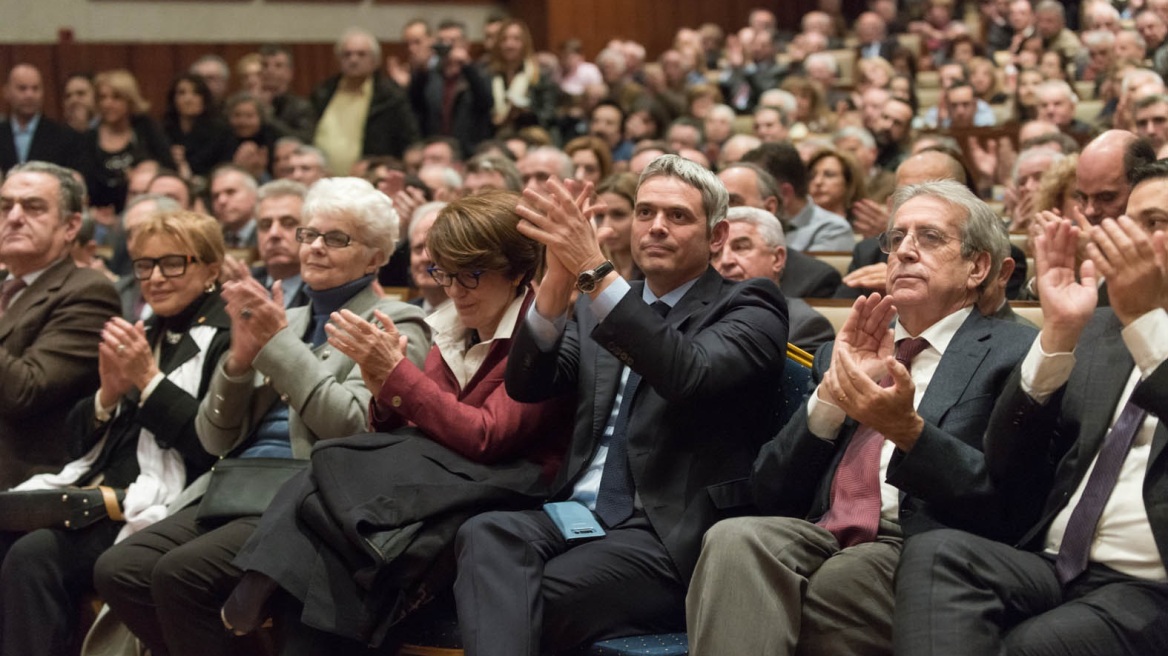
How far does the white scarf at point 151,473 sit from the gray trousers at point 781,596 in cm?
143

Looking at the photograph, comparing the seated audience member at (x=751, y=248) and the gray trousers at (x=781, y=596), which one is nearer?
the gray trousers at (x=781, y=596)

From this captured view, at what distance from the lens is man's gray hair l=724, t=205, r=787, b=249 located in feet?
11.7

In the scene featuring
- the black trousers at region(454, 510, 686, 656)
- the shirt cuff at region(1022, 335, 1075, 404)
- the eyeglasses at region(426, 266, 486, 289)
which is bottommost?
the black trousers at region(454, 510, 686, 656)

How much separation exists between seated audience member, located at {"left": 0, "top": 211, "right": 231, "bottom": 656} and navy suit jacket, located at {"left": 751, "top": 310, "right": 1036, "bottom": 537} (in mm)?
1403

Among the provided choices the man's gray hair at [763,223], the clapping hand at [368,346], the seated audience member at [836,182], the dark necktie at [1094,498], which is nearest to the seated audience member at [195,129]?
the seated audience member at [836,182]

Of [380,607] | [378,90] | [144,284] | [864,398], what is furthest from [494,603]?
[378,90]

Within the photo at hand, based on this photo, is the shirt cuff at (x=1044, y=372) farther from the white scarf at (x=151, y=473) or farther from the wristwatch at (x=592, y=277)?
the white scarf at (x=151, y=473)

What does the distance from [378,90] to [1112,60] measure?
4.01 m

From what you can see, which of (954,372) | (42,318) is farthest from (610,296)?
(42,318)

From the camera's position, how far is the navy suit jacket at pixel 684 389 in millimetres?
2531

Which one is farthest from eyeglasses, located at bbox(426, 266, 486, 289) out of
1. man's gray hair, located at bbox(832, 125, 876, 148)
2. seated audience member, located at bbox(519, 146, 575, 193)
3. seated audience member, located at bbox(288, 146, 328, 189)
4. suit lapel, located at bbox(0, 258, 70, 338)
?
man's gray hair, located at bbox(832, 125, 876, 148)

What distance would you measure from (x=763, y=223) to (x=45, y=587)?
1862 millimetres

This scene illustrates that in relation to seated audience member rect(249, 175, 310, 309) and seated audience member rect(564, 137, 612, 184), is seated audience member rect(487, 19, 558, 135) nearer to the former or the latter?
seated audience member rect(564, 137, 612, 184)

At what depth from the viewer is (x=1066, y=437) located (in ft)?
8.03
